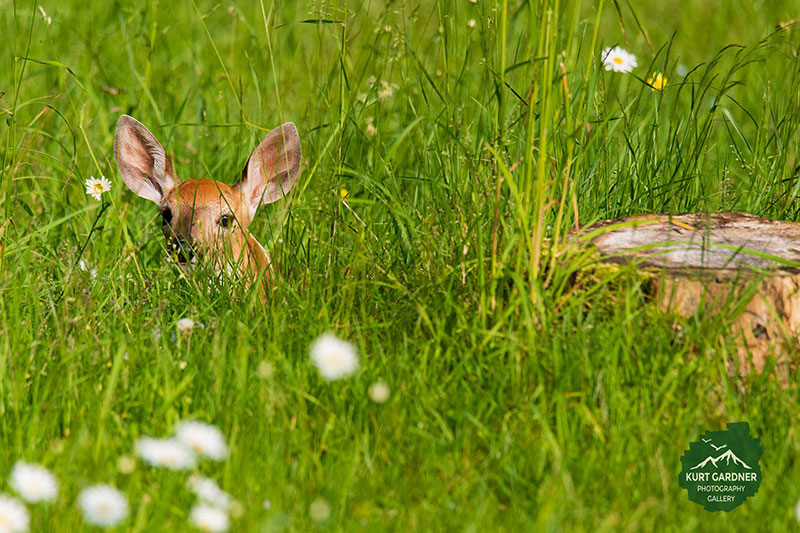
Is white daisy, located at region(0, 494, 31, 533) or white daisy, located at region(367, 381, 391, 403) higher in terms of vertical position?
white daisy, located at region(367, 381, 391, 403)

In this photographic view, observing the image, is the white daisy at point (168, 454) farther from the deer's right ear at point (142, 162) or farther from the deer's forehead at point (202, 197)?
the deer's right ear at point (142, 162)

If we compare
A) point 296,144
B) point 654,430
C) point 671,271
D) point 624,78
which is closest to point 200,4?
point 624,78

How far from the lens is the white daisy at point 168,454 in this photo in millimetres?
2229

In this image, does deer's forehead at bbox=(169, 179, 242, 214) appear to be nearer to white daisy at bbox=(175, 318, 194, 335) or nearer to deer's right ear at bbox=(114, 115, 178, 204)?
deer's right ear at bbox=(114, 115, 178, 204)

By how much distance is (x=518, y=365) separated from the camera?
278 centimetres

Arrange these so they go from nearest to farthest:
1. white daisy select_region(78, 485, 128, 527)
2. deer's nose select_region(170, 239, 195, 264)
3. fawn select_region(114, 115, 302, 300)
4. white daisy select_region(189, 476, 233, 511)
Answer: white daisy select_region(78, 485, 128, 527), white daisy select_region(189, 476, 233, 511), deer's nose select_region(170, 239, 195, 264), fawn select_region(114, 115, 302, 300)

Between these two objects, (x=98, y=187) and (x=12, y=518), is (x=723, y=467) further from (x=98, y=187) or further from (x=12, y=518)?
(x=98, y=187)

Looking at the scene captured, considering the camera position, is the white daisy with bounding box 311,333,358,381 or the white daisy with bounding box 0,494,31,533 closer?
the white daisy with bounding box 0,494,31,533

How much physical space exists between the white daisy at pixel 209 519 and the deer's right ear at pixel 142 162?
2.44 metres

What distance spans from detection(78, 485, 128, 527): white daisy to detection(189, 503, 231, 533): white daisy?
0.15 m

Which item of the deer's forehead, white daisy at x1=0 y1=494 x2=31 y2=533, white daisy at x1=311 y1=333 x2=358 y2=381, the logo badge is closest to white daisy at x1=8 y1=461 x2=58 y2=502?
white daisy at x1=0 y1=494 x2=31 y2=533

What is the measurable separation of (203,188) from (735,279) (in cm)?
227

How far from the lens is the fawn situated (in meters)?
4.09

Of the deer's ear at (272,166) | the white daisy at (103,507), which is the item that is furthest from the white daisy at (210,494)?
the deer's ear at (272,166)
